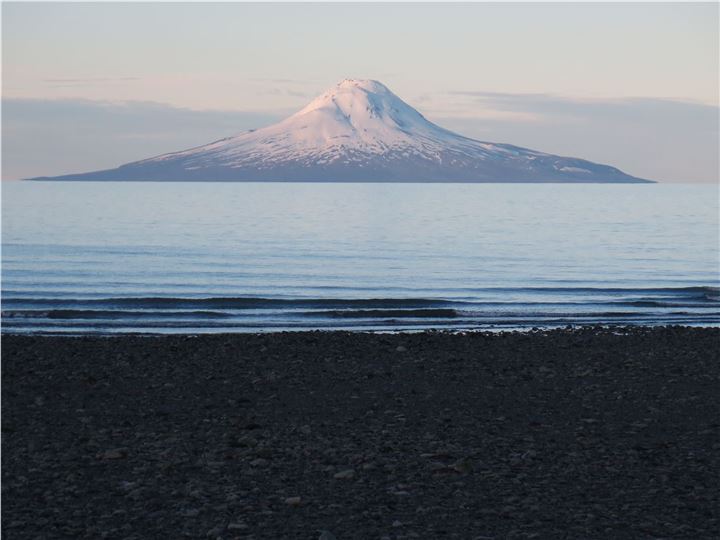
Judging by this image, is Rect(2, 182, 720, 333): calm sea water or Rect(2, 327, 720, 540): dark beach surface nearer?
Rect(2, 327, 720, 540): dark beach surface

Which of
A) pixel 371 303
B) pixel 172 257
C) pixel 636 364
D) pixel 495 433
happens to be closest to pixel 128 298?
pixel 371 303

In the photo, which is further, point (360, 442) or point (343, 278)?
point (343, 278)

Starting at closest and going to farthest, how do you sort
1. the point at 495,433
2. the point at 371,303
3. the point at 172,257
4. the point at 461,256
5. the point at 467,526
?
the point at 467,526
the point at 495,433
the point at 371,303
the point at 172,257
the point at 461,256

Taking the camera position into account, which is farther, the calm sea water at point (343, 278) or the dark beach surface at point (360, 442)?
the calm sea water at point (343, 278)

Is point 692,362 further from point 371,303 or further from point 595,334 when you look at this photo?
point 371,303

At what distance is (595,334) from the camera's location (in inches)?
784

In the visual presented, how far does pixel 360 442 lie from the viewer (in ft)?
33.6

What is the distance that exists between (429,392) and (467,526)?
5620 millimetres

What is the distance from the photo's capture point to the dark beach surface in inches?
308

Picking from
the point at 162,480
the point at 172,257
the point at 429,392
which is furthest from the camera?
the point at 172,257

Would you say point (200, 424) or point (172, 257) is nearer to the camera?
point (200, 424)

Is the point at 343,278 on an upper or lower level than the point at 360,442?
upper

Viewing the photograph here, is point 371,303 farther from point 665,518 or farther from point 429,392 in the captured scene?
point 665,518

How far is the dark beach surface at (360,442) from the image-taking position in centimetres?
783
